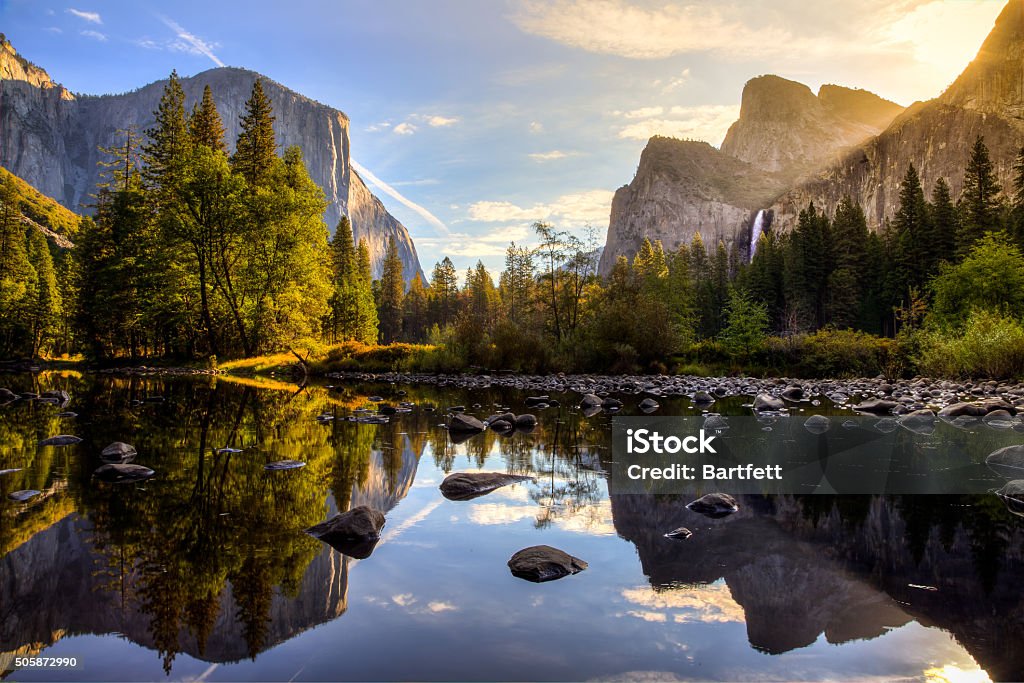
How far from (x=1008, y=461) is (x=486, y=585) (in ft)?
21.3

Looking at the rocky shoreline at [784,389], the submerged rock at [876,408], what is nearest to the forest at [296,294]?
the rocky shoreline at [784,389]

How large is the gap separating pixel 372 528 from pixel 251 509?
106 cm

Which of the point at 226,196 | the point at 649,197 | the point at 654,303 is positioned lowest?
the point at 654,303

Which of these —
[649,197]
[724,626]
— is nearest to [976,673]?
[724,626]

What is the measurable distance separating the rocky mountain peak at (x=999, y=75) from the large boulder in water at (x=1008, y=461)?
137 metres

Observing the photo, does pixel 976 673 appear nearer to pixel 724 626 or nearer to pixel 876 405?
pixel 724 626

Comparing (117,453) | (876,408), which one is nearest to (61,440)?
(117,453)

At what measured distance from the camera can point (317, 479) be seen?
538cm

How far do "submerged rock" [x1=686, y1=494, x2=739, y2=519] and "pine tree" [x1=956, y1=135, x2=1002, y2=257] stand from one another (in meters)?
52.4

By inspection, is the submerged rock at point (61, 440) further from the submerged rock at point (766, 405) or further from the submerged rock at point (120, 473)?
the submerged rock at point (766, 405)

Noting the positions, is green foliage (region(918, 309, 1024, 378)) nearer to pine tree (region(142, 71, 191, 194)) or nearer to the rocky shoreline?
the rocky shoreline

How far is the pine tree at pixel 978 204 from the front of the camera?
4597cm

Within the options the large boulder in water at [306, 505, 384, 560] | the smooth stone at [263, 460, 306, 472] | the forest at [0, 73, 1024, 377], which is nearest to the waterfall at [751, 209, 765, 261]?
the forest at [0, 73, 1024, 377]

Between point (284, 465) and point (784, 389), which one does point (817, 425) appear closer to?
point (284, 465)
